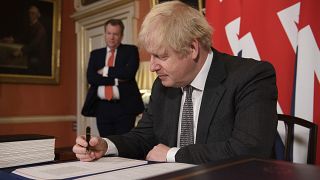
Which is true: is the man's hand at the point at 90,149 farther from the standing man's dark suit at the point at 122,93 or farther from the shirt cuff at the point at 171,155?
the standing man's dark suit at the point at 122,93

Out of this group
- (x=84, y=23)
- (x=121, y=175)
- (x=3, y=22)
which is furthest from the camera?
(x=84, y=23)

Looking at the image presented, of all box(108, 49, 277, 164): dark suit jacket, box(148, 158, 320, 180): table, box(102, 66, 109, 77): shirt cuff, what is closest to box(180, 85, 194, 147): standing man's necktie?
box(108, 49, 277, 164): dark suit jacket

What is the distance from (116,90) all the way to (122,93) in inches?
2.4

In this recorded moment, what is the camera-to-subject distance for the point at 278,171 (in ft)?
2.14

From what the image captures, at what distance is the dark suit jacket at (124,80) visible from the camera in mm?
3361

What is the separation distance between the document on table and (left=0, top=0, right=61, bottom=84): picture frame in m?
4.43

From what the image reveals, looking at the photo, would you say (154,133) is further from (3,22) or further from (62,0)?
(62,0)

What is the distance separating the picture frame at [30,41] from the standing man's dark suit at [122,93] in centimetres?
219

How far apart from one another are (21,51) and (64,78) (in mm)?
820

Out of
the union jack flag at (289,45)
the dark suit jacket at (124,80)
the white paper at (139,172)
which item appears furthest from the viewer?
the dark suit jacket at (124,80)

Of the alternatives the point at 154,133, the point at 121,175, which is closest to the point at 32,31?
the point at 154,133

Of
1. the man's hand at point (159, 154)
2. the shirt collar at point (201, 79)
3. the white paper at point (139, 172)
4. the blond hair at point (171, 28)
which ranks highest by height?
the blond hair at point (171, 28)

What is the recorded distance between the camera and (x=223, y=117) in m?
1.39

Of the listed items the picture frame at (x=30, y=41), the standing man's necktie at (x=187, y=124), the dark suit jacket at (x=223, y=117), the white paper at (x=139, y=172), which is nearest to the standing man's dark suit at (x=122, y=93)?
the dark suit jacket at (x=223, y=117)
